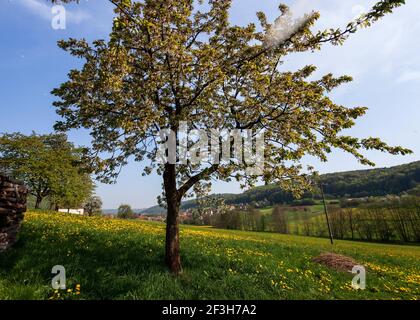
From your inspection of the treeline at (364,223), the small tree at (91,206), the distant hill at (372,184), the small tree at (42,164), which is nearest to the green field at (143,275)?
the small tree at (42,164)

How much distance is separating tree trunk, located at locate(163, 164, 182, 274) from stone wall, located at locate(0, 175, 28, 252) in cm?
550

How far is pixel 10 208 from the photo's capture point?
9719 millimetres

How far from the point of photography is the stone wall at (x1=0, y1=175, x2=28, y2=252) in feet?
30.9

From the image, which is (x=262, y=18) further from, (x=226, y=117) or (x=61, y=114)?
(x=61, y=114)

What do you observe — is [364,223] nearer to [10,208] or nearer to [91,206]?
[91,206]

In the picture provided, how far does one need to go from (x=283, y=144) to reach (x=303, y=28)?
403cm

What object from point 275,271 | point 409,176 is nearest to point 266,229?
point 409,176

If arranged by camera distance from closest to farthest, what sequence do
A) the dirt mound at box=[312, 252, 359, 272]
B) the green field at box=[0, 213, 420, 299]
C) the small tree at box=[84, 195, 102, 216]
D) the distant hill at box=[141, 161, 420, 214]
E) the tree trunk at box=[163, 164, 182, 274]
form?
1. the green field at box=[0, 213, 420, 299]
2. the tree trunk at box=[163, 164, 182, 274]
3. the dirt mound at box=[312, 252, 359, 272]
4. the small tree at box=[84, 195, 102, 216]
5. the distant hill at box=[141, 161, 420, 214]

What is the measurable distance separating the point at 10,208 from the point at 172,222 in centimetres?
588

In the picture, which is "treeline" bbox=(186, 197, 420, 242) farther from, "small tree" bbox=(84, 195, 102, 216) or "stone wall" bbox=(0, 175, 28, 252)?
"stone wall" bbox=(0, 175, 28, 252)

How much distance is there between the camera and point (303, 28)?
8688 millimetres

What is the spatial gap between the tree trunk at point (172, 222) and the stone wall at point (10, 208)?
5.50 m

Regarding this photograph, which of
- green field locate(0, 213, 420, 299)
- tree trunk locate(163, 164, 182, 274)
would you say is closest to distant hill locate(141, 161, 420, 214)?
green field locate(0, 213, 420, 299)

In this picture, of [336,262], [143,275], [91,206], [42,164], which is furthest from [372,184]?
[143,275]
